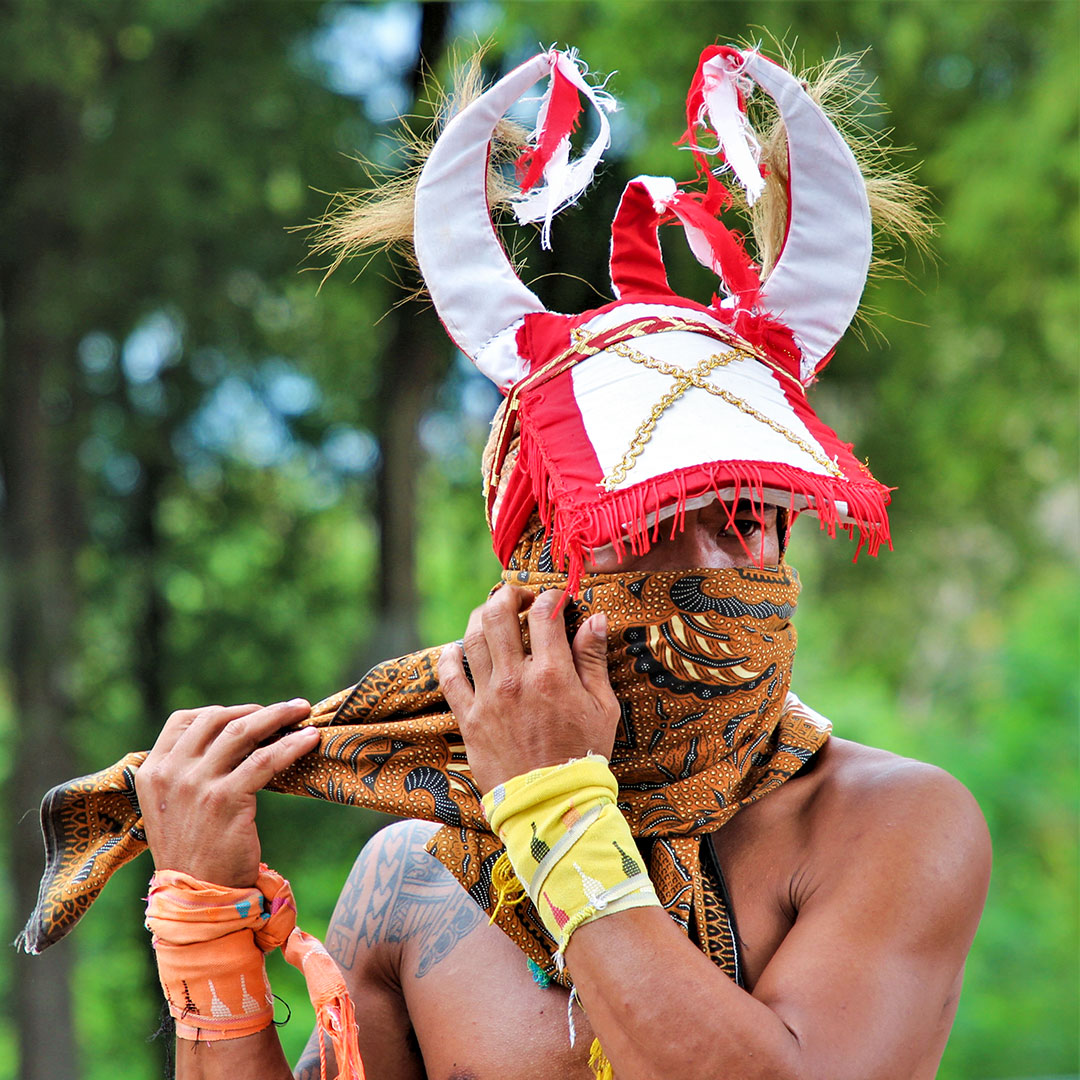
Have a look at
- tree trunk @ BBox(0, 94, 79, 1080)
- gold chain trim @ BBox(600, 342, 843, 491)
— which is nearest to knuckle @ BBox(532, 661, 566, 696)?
gold chain trim @ BBox(600, 342, 843, 491)

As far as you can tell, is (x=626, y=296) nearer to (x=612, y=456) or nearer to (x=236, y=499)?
(x=612, y=456)

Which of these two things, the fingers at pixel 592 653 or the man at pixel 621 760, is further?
the fingers at pixel 592 653

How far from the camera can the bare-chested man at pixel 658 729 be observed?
1.51m

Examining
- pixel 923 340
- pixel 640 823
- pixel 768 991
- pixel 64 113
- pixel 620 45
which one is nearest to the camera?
pixel 768 991

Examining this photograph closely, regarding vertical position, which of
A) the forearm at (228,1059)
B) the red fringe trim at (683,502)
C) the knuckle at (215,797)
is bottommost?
the forearm at (228,1059)

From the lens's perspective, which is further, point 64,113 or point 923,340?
point 923,340

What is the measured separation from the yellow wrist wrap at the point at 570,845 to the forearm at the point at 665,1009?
2 centimetres

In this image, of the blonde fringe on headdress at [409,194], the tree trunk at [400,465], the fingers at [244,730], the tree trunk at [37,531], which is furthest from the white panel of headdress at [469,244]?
the tree trunk at [37,531]

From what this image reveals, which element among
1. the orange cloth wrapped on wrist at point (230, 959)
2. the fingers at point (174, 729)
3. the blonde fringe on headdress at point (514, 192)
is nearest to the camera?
the orange cloth wrapped on wrist at point (230, 959)

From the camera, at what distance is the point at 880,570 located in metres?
7.97

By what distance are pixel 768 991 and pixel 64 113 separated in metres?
6.16

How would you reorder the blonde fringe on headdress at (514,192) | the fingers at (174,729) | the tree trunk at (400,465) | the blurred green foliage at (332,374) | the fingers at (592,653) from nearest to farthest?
1. the fingers at (592,653)
2. the fingers at (174,729)
3. the blonde fringe on headdress at (514,192)
4. the blurred green foliage at (332,374)
5. the tree trunk at (400,465)

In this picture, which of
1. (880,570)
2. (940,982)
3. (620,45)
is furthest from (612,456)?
(880,570)

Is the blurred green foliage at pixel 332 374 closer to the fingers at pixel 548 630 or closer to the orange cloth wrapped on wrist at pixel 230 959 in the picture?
the fingers at pixel 548 630
